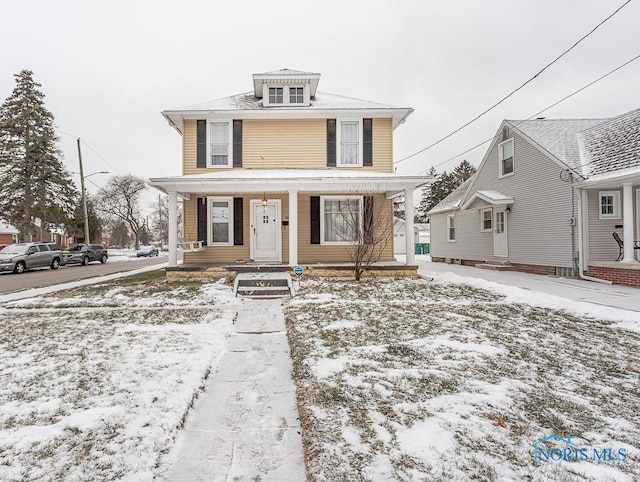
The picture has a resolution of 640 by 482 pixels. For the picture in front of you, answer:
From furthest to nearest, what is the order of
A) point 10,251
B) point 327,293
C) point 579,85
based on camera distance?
point 10,251 < point 579,85 < point 327,293

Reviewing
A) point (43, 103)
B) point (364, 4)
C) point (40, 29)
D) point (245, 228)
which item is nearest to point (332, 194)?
point (245, 228)

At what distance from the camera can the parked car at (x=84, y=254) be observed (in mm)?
24422

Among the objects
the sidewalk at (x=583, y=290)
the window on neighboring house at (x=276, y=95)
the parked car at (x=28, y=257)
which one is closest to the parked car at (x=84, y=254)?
the parked car at (x=28, y=257)

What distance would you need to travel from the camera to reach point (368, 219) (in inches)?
437

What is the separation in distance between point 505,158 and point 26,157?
33.2 m

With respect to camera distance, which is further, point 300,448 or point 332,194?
point 332,194

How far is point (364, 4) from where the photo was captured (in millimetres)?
13188

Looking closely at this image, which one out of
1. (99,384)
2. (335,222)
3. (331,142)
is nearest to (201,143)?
(331,142)

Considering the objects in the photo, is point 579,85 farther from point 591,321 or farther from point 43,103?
point 43,103

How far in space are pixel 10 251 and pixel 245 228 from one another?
49.9 ft

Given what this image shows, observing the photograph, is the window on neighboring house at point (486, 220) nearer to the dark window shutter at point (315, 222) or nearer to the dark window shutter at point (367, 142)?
the dark window shutter at point (367, 142)

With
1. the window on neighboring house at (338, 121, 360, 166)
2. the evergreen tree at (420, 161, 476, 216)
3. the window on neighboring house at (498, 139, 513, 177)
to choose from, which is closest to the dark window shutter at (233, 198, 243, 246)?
the window on neighboring house at (338, 121, 360, 166)

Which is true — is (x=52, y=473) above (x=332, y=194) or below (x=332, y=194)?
below

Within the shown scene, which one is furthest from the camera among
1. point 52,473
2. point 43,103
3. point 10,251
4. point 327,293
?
point 43,103
